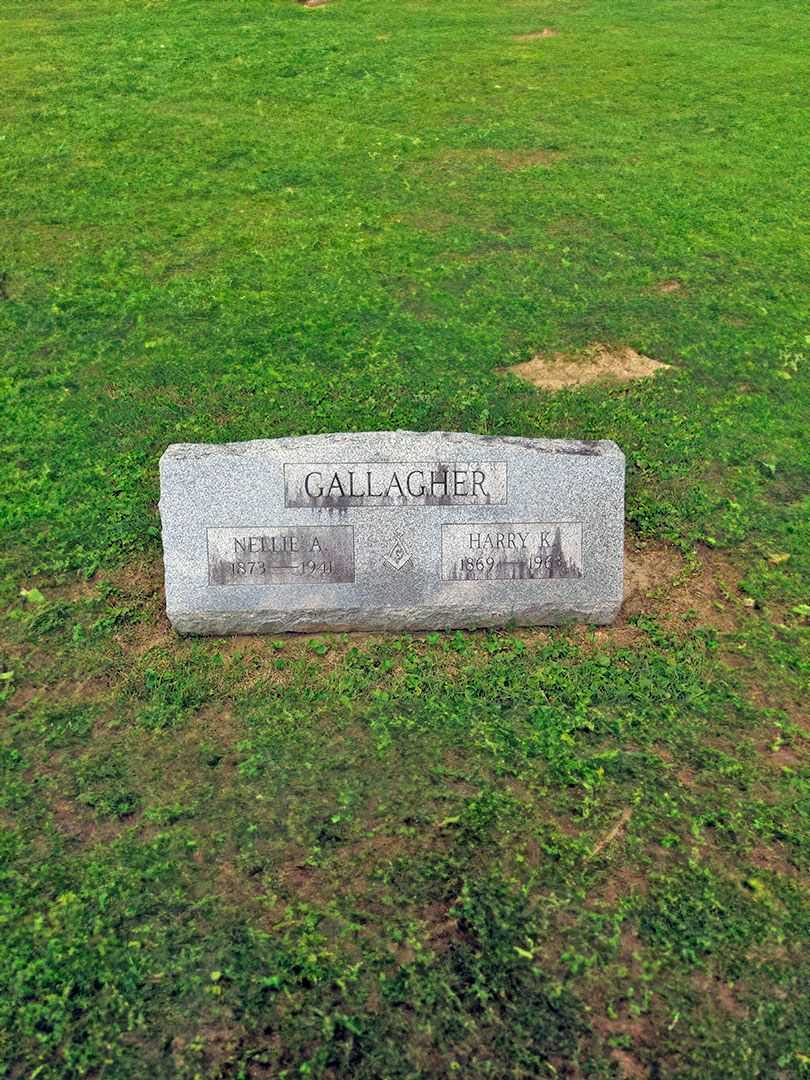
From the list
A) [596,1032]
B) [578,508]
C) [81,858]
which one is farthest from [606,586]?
[81,858]

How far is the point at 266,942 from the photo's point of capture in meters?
5.18

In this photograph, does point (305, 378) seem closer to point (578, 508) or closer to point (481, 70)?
point (578, 508)

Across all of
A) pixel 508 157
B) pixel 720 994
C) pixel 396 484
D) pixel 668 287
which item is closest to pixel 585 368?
pixel 668 287

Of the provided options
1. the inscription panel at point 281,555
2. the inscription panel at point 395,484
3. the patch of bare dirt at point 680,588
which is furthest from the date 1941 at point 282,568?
the patch of bare dirt at point 680,588

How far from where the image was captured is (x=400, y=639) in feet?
23.0

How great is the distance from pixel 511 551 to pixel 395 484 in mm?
777

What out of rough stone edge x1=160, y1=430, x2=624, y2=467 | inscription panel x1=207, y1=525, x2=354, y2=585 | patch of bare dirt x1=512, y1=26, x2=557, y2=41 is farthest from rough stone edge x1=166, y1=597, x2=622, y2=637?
patch of bare dirt x1=512, y1=26, x2=557, y2=41

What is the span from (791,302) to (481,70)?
6.28 m

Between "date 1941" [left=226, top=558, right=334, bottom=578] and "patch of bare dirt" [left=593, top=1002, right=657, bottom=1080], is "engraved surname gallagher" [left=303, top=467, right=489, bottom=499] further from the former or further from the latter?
"patch of bare dirt" [left=593, top=1002, right=657, bottom=1080]

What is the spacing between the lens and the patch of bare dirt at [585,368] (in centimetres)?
938

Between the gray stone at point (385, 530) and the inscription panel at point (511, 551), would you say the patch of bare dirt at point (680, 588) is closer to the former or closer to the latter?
the gray stone at point (385, 530)

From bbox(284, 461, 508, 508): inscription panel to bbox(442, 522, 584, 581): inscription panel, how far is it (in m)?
0.18

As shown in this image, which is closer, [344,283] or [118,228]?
[344,283]

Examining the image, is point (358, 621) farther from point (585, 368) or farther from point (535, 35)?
point (535, 35)
